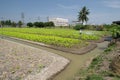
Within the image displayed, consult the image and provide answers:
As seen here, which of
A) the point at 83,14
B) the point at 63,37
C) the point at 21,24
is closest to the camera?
the point at 63,37

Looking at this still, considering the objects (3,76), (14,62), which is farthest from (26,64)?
(3,76)

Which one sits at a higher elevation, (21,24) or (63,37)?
(21,24)

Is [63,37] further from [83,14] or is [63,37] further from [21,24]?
[21,24]

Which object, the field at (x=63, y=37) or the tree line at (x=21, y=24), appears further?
the tree line at (x=21, y=24)

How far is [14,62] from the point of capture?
1012 centimetres

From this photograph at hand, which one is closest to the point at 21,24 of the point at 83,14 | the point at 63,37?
the point at 83,14

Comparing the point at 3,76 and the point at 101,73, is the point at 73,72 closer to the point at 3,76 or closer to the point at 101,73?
the point at 101,73

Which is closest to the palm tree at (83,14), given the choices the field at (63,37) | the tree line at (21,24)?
the tree line at (21,24)

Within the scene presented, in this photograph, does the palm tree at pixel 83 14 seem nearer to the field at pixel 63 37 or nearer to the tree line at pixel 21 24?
the tree line at pixel 21 24

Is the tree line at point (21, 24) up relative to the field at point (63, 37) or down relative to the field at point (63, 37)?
up

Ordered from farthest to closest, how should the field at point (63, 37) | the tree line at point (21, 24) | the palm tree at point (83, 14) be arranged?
the tree line at point (21, 24) → the palm tree at point (83, 14) → the field at point (63, 37)

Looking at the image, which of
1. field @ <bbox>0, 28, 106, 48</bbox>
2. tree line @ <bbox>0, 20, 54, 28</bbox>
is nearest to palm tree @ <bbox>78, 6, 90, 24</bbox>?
tree line @ <bbox>0, 20, 54, 28</bbox>

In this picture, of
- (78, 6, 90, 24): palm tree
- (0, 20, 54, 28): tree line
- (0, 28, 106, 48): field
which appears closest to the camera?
(0, 28, 106, 48): field

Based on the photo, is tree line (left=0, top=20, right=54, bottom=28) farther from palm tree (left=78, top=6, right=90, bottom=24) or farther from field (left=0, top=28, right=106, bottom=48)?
field (left=0, top=28, right=106, bottom=48)
